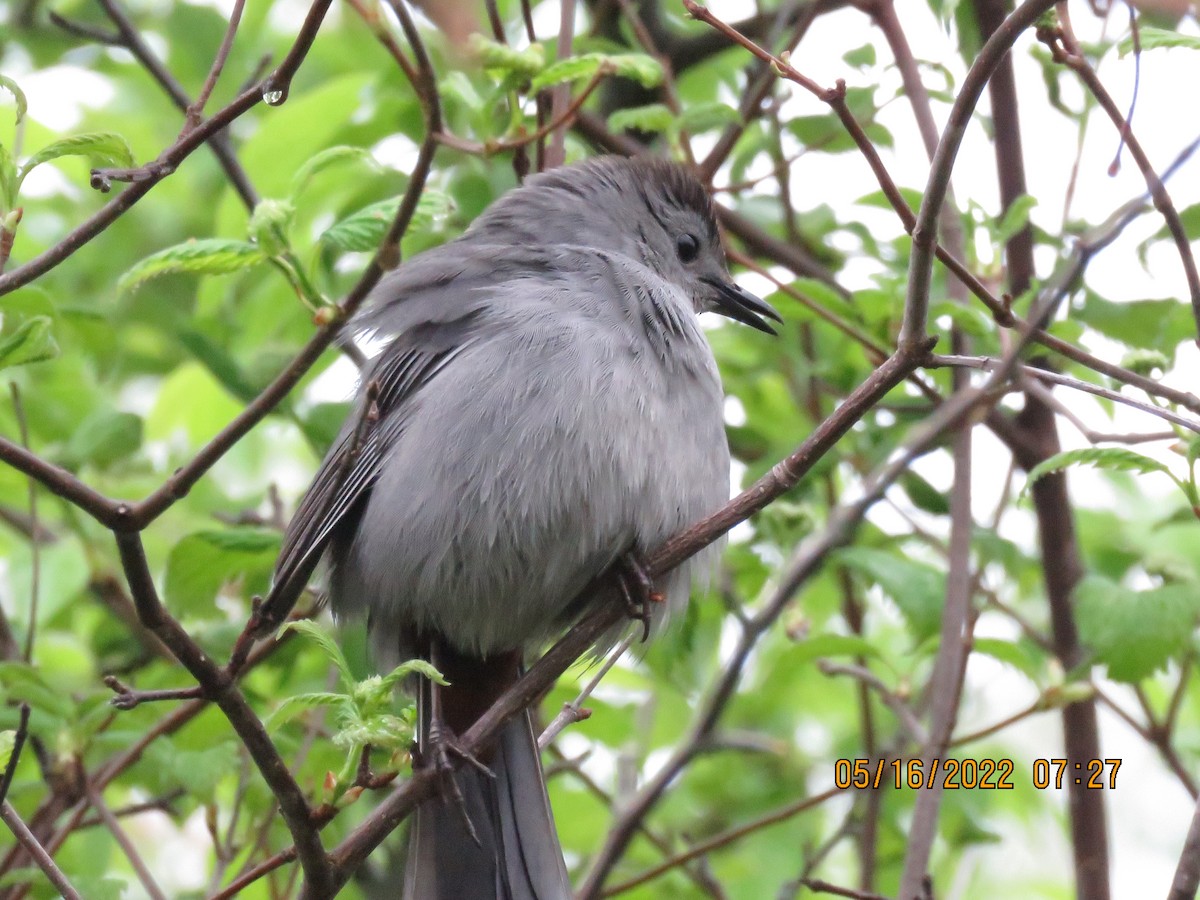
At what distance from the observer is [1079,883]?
3.56m

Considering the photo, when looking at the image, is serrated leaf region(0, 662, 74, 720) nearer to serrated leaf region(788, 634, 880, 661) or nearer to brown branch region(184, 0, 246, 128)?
brown branch region(184, 0, 246, 128)

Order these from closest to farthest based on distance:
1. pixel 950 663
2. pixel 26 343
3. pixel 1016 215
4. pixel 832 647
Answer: pixel 26 343
pixel 1016 215
pixel 950 663
pixel 832 647

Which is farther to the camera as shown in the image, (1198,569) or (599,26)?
(599,26)

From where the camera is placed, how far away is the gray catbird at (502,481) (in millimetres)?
3246

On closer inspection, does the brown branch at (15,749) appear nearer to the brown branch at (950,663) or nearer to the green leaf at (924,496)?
the brown branch at (950,663)

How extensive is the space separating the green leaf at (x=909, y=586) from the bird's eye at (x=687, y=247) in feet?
3.57

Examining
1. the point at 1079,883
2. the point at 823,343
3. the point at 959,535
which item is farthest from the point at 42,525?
the point at 1079,883

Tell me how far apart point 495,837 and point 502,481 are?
89 cm

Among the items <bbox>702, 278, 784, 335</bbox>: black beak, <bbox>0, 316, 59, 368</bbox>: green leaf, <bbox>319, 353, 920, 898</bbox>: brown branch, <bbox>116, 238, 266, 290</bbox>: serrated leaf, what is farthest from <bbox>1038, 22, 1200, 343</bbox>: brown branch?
<bbox>0, 316, 59, 368</bbox>: green leaf

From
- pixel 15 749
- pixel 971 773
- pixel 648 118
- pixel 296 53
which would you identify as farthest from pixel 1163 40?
pixel 15 749

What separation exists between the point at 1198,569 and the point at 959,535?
104 cm

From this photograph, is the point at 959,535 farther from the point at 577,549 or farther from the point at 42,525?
the point at 42,525

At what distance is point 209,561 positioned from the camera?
3.46m

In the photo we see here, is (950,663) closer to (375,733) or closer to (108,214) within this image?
(375,733)
